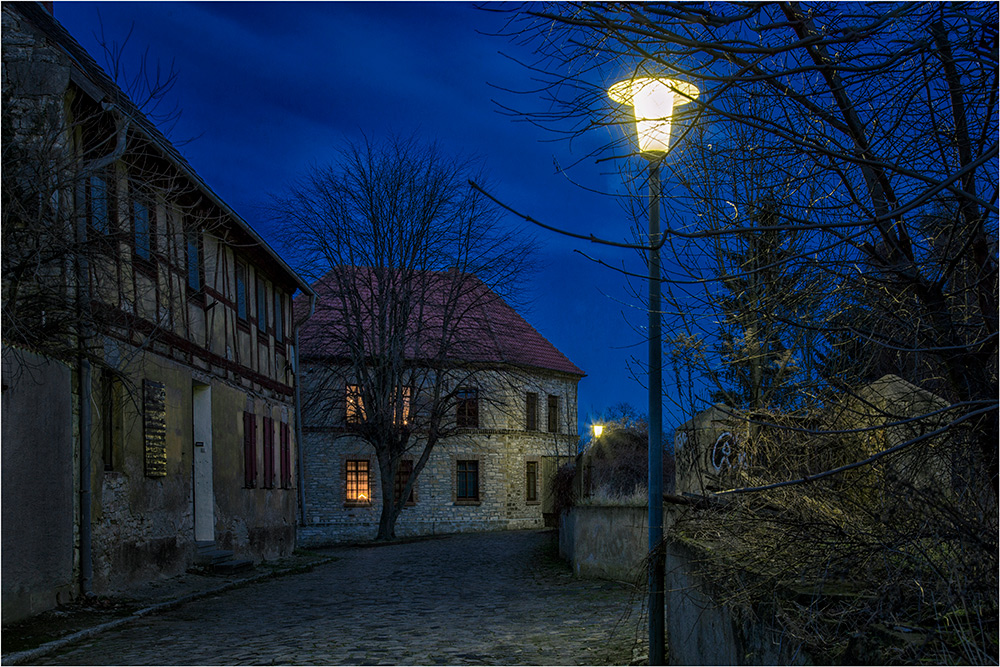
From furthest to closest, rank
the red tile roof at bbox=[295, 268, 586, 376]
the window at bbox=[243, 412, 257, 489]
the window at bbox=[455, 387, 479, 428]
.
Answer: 1. the window at bbox=[455, 387, 479, 428]
2. the red tile roof at bbox=[295, 268, 586, 376]
3. the window at bbox=[243, 412, 257, 489]

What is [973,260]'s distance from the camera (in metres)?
4.19

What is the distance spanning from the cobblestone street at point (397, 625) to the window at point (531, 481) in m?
20.5

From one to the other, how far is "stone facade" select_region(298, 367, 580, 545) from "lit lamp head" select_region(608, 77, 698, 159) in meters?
23.9

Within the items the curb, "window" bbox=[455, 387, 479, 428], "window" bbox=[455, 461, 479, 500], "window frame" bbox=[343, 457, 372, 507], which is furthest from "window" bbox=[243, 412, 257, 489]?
"window" bbox=[455, 387, 479, 428]

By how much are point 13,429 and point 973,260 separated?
7542 mm

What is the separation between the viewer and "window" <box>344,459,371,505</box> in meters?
31.1

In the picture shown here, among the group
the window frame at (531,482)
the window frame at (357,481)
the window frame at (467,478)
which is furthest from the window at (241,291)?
the window frame at (531,482)

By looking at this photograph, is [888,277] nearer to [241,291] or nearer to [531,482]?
[241,291]

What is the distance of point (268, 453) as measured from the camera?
59.9 ft

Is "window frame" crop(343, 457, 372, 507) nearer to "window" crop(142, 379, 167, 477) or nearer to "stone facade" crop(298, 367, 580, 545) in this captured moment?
"stone facade" crop(298, 367, 580, 545)

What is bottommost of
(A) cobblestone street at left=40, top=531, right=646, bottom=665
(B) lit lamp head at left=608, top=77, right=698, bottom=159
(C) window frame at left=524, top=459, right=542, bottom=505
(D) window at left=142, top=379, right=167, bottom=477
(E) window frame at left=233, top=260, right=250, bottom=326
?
(C) window frame at left=524, top=459, right=542, bottom=505

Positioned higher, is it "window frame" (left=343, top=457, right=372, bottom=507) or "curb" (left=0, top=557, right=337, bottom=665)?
"curb" (left=0, top=557, right=337, bottom=665)

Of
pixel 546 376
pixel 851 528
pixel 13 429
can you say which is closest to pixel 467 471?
pixel 546 376

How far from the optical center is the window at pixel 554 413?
36.7 metres
